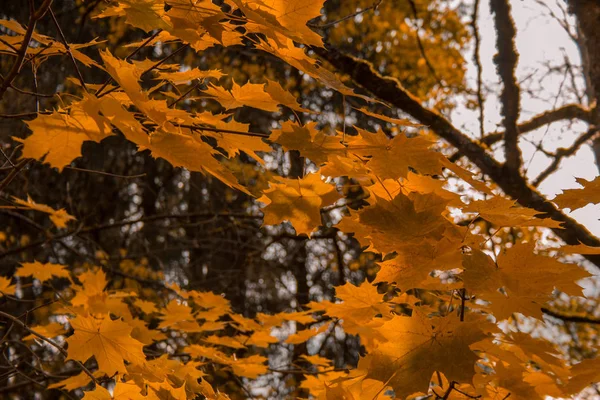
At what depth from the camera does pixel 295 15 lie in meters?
1.32

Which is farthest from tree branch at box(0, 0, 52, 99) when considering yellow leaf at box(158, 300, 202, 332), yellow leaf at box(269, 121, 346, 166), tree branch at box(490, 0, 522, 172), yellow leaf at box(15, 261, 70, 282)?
tree branch at box(490, 0, 522, 172)

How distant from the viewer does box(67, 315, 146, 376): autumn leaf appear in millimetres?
1636

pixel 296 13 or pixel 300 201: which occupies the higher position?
pixel 296 13

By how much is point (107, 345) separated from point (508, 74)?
257 centimetres

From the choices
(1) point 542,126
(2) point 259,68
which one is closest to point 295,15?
(1) point 542,126

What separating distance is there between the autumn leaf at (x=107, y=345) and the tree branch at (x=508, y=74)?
213cm

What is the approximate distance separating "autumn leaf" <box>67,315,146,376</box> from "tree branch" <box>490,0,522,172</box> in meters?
2.13

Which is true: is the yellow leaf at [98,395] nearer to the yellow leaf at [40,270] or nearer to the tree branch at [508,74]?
the yellow leaf at [40,270]

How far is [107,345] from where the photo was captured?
167 cm

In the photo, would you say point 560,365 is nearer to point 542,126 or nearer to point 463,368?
point 463,368

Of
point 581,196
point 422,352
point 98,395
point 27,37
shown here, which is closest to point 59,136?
point 27,37

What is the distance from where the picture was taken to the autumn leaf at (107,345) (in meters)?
1.64

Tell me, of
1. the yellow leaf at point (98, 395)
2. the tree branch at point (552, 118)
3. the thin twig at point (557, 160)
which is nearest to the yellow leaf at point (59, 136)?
the yellow leaf at point (98, 395)

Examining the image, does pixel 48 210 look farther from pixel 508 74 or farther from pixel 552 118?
pixel 552 118
